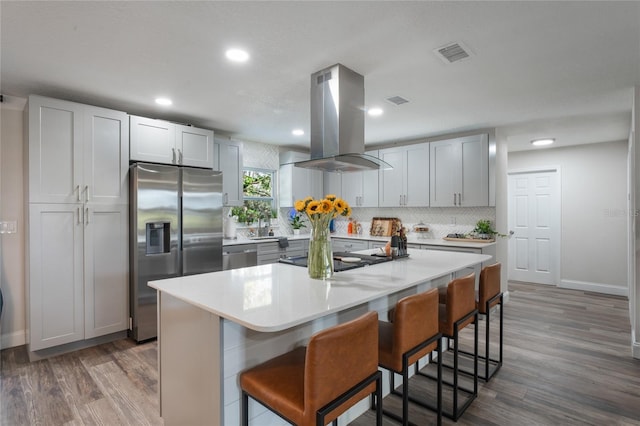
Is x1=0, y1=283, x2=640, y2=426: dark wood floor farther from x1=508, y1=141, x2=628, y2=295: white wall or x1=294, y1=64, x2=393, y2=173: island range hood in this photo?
x1=508, y1=141, x2=628, y2=295: white wall

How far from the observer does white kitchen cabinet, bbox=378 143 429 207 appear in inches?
198

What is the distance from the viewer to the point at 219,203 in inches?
158

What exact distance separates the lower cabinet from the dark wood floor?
255 mm

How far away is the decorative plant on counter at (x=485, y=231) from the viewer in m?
4.55

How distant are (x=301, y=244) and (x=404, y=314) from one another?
3670 millimetres

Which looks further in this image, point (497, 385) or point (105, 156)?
point (105, 156)

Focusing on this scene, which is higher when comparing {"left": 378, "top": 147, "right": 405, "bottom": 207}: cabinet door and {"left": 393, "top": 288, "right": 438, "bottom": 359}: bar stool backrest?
{"left": 378, "top": 147, "right": 405, "bottom": 207}: cabinet door

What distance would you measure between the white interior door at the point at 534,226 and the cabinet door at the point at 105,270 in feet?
21.1

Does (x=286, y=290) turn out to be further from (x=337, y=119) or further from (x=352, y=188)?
(x=352, y=188)

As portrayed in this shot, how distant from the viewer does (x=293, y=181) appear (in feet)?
18.3

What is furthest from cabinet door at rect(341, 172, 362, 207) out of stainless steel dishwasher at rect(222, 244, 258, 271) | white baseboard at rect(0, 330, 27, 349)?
white baseboard at rect(0, 330, 27, 349)

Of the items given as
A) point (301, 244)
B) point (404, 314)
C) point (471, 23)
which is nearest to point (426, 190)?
point (301, 244)

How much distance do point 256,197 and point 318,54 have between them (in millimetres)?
3321

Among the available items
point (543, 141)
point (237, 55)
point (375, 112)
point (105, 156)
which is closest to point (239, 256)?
point (105, 156)
